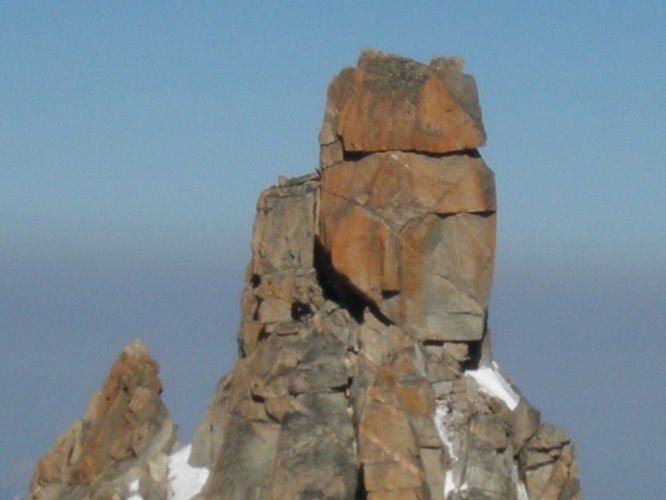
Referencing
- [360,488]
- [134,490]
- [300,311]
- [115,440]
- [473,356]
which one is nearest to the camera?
[360,488]

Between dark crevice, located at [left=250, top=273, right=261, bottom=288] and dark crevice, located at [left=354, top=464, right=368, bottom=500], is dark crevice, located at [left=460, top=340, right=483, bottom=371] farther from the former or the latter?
dark crevice, located at [left=250, top=273, right=261, bottom=288]

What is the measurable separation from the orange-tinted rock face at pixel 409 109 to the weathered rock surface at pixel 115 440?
11.8m

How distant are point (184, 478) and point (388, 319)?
27.2 feet

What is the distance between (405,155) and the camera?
3130 inches

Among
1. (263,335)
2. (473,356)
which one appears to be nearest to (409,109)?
(473,356)

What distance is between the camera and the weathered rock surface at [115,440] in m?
84.2

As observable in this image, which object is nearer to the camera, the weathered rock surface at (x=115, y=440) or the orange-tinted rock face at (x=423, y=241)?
the orange-tinted rock face at (x=423, y=241)

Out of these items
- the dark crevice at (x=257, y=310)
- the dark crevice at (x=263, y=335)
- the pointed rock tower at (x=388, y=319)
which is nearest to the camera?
the pointed rock tower at (x=388, y=319)

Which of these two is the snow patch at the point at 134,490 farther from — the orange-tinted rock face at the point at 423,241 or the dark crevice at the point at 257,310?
the orange-tinted rock face at the point at 423,241

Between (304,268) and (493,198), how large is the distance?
22.6 feet

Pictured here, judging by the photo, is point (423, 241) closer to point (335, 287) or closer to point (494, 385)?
point (335, 287)

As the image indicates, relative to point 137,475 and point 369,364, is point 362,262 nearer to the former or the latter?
point 369,364

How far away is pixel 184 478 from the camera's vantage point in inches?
3159

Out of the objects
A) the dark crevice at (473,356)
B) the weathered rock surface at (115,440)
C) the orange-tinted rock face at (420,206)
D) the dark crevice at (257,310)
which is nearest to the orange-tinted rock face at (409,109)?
the orange-tinted rock face at (420,206)
